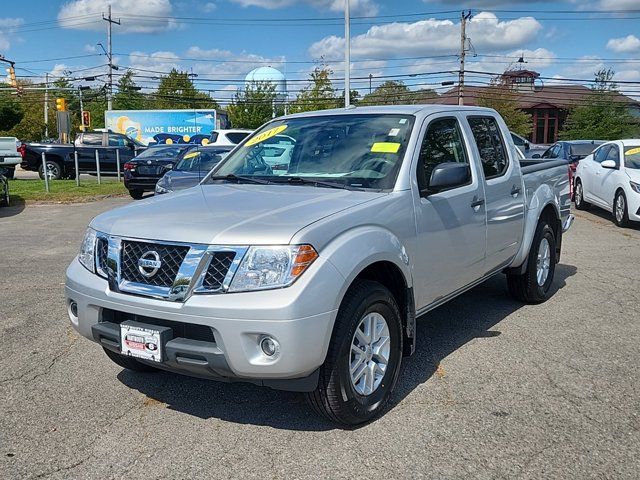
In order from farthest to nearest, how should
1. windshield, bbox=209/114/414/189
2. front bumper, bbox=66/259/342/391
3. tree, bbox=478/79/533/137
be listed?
tree, bbox=478/79/533/137, windshield, bbox=209/114/414/189, front bumper, bbox=66/259/342/391

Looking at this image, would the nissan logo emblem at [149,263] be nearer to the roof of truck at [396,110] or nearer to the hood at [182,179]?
the roof of truck at [396,110]

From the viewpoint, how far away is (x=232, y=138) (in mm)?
22125

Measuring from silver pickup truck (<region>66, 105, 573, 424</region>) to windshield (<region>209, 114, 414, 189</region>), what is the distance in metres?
0.01

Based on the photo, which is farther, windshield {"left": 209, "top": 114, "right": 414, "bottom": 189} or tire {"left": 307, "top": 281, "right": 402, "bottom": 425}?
windshield {"left": 209, "top": 114, "right": 414, "bottom": 189}

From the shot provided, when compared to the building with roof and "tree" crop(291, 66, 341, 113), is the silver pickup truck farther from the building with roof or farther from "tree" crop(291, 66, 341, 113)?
the building with roof

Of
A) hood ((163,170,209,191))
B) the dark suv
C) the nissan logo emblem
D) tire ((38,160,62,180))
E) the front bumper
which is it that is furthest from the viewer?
tire ((38,160,62,180))

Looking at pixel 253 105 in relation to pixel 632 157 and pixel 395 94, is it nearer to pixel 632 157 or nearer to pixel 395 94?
pixel 395 94

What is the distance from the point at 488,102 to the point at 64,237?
153ft

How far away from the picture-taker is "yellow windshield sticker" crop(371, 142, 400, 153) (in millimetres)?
4180

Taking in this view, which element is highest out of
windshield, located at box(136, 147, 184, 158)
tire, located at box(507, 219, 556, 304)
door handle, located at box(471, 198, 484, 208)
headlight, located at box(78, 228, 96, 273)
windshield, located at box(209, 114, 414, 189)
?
windshield, located at box(209, 114, 414, 189)

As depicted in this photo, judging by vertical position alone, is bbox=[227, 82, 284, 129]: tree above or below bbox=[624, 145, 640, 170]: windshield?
above

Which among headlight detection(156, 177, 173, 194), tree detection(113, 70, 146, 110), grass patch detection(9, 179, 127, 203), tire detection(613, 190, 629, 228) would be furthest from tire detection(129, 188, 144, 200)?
tree detection(113, 70, 146, 110)

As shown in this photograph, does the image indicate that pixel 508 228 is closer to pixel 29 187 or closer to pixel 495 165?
pixel 495 165

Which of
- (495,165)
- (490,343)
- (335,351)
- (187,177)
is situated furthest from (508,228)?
(187,177)
